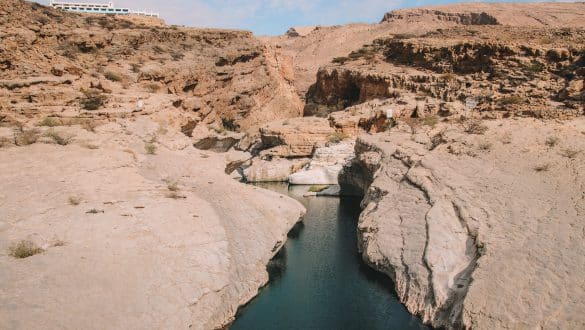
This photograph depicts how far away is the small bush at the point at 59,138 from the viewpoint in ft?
53.6

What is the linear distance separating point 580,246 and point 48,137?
53.8 ft

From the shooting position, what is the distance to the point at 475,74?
3070 cm

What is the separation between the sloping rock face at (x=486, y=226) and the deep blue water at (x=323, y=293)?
2.10 feet

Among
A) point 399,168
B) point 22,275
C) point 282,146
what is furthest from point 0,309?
A: point 282,146

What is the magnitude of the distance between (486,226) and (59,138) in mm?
14391

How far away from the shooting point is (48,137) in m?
16.3

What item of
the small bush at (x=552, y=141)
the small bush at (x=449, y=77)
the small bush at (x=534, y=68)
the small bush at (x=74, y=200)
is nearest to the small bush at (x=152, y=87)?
the small bush at (x=74, y=200)

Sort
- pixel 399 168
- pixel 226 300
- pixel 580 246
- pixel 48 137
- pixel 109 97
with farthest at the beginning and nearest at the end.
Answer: pixel 109 97, pixel 399 168, pixel 48 137, pixel 226 300, pixel 580 246

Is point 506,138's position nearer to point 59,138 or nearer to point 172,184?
point 172,184

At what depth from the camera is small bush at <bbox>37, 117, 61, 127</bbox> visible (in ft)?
58.2

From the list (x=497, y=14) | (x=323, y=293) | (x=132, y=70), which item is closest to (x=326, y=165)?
(x=132, y=70)

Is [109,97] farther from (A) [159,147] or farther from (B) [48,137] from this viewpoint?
(B) [48,137]

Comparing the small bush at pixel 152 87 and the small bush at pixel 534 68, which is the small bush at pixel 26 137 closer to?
the small bush at pixel 152 87

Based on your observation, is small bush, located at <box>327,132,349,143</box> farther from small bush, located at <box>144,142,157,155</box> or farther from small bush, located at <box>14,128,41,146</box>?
small bush, located at <box>14,128,41,146</box>
